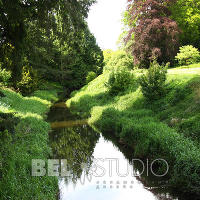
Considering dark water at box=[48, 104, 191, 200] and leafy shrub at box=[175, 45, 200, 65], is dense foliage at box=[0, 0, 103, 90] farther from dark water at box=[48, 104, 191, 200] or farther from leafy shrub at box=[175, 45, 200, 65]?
leafy shrub at box=[175, 45, 200, 65]

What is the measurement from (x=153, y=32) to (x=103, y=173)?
1707cm

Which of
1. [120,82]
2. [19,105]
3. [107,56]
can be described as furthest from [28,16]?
[107,56]

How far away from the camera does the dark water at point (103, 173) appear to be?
5.54 meters

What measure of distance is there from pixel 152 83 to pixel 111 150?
4.71 m

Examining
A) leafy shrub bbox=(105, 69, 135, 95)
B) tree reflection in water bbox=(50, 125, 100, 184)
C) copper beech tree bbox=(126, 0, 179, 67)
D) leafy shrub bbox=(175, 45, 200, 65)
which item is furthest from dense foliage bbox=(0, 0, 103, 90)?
leafy shrub bbox=(175, 45, 200, 65)

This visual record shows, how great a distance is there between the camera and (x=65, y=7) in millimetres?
5188

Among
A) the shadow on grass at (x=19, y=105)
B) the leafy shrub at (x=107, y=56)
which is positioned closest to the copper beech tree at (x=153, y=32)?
the shadow on grass at (x=19, y=105)

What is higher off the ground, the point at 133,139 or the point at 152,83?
the point at 152,83

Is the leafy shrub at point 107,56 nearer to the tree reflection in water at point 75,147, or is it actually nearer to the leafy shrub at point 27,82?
the leafy shrub at point 27,82

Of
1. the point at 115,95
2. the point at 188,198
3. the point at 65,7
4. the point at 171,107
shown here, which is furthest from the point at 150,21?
the point at 188,198

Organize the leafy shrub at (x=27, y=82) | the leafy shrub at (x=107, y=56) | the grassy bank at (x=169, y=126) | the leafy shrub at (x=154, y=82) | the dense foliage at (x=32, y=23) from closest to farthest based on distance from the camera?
the dense foliage at (x=32, y=23) → the grassy bank at (x=169, y=126) → the leafy shrub at (x=154, y=82) → the leafy shrub at (x=27, y=82) → the leafy shrub at (x=107, y=56)

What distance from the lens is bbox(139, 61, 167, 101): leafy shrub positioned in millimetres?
11430

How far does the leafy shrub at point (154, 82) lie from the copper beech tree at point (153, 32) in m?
8.10

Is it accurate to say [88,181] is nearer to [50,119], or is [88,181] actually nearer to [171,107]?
[171,107]
